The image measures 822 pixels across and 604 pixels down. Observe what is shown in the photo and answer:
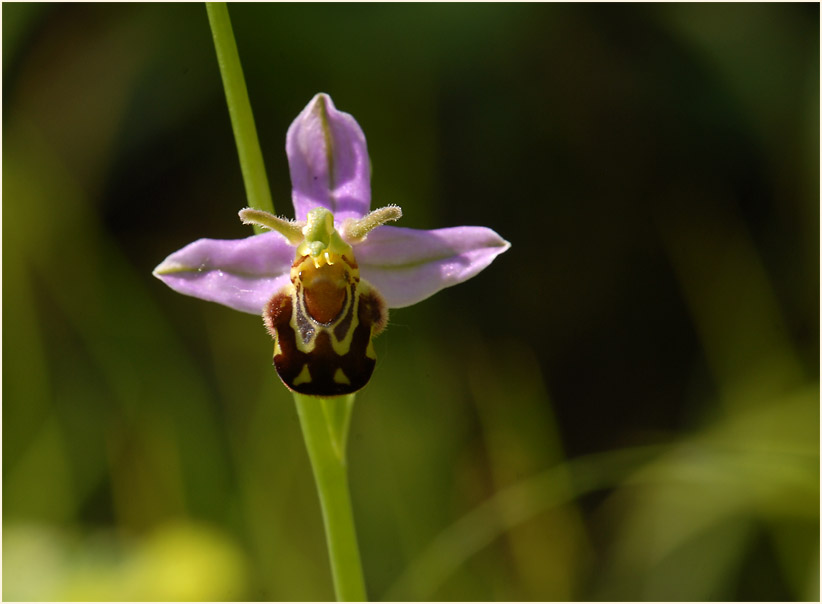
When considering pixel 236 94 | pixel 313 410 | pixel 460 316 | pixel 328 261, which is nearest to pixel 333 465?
pixel 313 410

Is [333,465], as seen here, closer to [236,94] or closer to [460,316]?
[236,94]

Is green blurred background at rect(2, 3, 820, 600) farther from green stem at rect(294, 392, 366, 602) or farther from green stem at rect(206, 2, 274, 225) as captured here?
green stem at rect(206, 2, 274, 225)

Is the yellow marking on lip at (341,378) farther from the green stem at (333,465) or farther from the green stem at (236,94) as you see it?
the green stem at (236,94)

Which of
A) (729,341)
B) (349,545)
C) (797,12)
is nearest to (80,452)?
(349,545)

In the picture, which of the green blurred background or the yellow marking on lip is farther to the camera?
the green blurred background

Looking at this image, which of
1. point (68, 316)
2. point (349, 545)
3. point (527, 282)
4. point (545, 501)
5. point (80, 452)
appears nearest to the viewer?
point (349, 545)

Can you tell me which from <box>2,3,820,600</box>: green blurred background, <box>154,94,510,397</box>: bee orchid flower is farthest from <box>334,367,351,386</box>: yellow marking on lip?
<box>2,3,820,600</box>: green blurred background

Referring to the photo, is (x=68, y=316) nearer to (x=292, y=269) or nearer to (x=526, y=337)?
(x=526, y=337)
